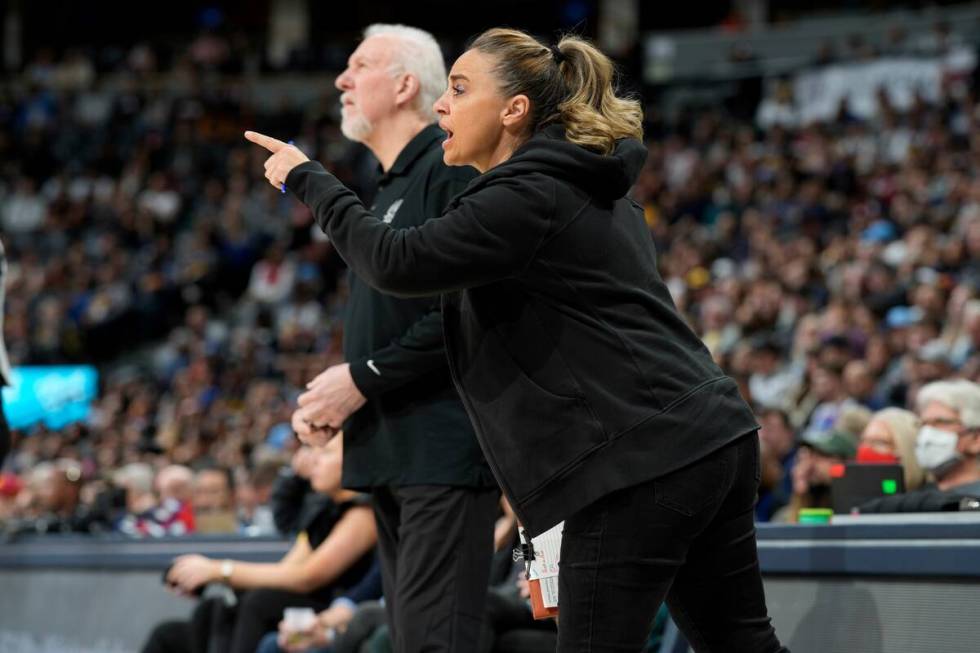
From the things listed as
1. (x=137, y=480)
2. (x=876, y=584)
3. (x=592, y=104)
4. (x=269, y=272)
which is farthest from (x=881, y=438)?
(x=269, y=272)

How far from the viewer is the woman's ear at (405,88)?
3.59 m

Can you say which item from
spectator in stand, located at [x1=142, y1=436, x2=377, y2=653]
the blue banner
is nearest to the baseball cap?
spectator in stand, located at [x1=142, y1=436, x2=377, y2=653]

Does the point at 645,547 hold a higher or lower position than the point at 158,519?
higher

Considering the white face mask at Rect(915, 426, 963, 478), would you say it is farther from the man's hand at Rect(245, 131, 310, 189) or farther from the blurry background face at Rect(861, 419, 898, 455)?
the man's hand at Rect(245, 131, 310, 189)

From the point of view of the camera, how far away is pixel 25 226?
18.7 metres

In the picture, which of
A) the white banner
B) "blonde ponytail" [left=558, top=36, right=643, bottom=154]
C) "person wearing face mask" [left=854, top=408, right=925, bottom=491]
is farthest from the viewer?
the white banner

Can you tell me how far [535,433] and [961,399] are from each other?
278 centimetres

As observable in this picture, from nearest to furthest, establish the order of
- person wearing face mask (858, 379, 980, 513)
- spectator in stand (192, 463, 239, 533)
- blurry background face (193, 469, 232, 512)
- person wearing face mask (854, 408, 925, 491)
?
person wearing face mask (858, 379, 980, 513) → person wearing face mask (854, 408, 925, 491) → spectator in stand (192, 463, 239, 533) → blurry background face (193, 469, 232, 512)

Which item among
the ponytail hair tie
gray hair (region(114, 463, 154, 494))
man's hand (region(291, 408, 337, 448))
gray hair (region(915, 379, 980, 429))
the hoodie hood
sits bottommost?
gray hair (region(114, 463, 154, 494))

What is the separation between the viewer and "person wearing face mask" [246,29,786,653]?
2410 mm

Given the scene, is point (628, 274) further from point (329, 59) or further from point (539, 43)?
point (329, 59)

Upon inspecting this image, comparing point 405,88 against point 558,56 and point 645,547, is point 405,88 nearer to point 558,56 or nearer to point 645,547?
point 558,56

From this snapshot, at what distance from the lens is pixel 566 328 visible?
2.49 meters

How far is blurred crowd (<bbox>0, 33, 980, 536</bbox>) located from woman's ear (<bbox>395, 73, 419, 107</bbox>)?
2.44m
